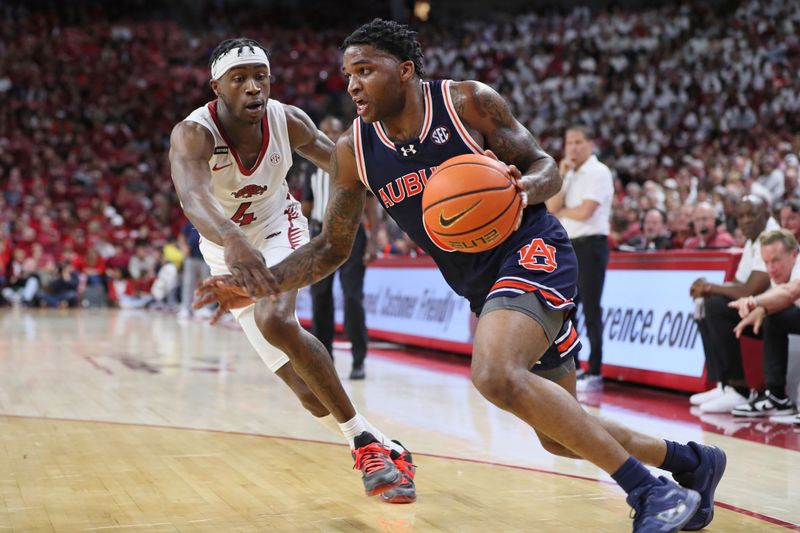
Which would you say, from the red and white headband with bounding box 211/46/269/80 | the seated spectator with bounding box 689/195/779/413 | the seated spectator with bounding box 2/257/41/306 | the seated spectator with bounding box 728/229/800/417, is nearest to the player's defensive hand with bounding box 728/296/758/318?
the seated spectator with bounding box 728/229/800/417

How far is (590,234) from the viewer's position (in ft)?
23.9

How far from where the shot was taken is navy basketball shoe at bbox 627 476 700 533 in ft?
9.63

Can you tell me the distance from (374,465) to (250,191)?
1503 mm

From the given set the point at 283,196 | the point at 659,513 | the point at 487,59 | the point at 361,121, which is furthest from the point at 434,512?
the point at 487,59

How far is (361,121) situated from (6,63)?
23830mm

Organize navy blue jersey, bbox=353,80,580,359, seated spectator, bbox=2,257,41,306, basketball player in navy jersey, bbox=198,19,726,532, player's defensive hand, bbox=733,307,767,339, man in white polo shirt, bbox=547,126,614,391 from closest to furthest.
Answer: basketball player in navy jersey, bbox=198,19,726,532 < navy blue jersey, bbox=353,80,580,359 < player's defensive hand, bbox=733,307,767,339 < man in white polo shirt, bbox=547,126,614,391 < seated spectator, bbox=2,257,41,306

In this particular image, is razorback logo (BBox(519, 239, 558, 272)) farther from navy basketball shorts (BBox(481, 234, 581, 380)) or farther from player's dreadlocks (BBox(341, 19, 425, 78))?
player's dreadlocks (BBox(341, 19, 425, 78))

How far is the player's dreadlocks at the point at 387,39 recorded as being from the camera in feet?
11.3

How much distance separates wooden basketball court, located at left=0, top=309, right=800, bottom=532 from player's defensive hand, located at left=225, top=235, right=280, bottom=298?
908 millimetres

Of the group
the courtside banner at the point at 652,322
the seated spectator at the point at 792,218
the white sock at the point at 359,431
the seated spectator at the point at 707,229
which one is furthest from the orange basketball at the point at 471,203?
the seated spectator at the point at 707,229

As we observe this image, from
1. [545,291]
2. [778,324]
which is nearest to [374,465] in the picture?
[545,291]

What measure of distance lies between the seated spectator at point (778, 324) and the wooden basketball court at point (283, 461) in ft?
1.80

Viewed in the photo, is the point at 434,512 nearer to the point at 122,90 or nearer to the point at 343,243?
the point at 343,243

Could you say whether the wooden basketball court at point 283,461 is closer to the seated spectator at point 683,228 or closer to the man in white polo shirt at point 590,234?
the man in white polo shirt at point 590,234
